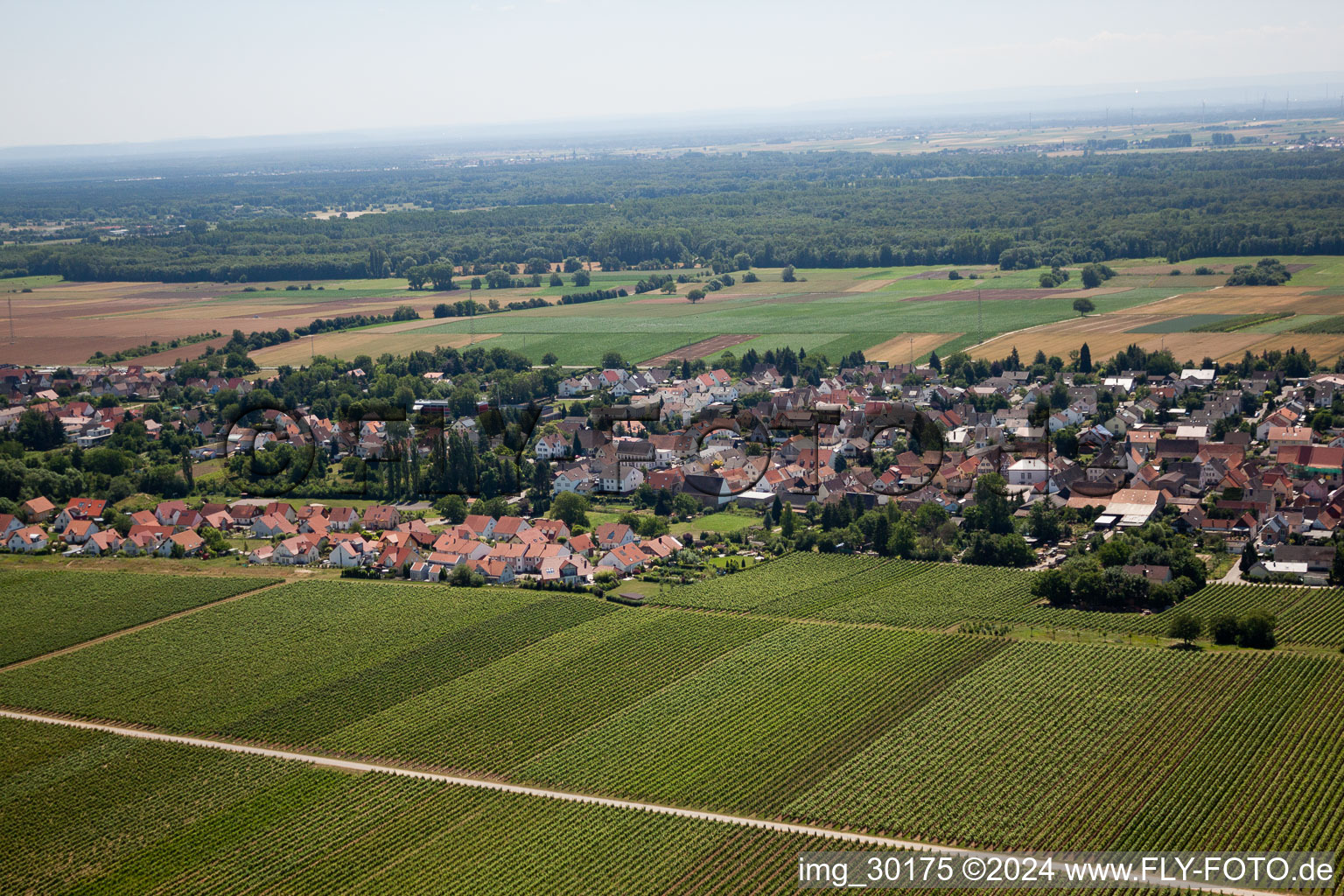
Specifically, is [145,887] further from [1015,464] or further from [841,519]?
[1015,464]

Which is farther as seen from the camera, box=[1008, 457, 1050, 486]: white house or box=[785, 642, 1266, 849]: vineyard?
box=[1008, 457, 1050, 486]: white house

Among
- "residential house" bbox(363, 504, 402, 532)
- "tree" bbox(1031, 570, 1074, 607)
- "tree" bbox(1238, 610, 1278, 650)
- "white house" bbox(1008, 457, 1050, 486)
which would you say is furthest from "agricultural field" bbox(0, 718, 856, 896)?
"white house" bbox(1008, 457, 1050, 486)

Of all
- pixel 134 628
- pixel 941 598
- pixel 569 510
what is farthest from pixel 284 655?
pixel 941 598

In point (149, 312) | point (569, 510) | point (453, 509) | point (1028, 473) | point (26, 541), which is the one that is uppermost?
point (149, 312)

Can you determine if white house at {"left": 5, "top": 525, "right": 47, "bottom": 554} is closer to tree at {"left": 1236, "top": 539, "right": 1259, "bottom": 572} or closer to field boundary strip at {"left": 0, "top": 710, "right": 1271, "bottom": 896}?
field boundary strip at {"left": 0, "top": 710, "right": 1271, "bottom": 896}

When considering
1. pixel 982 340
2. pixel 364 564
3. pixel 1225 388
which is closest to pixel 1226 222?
pixel 982 340

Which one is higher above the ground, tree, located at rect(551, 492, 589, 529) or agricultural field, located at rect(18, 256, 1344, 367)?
agricultural field, located at rect(18, 256, 1344, 367)

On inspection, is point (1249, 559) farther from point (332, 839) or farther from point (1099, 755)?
point (332, 839)

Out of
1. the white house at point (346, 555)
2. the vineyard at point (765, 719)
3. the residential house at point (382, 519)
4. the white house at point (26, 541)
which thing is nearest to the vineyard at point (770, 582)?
the vineyard at point (765, 719)
